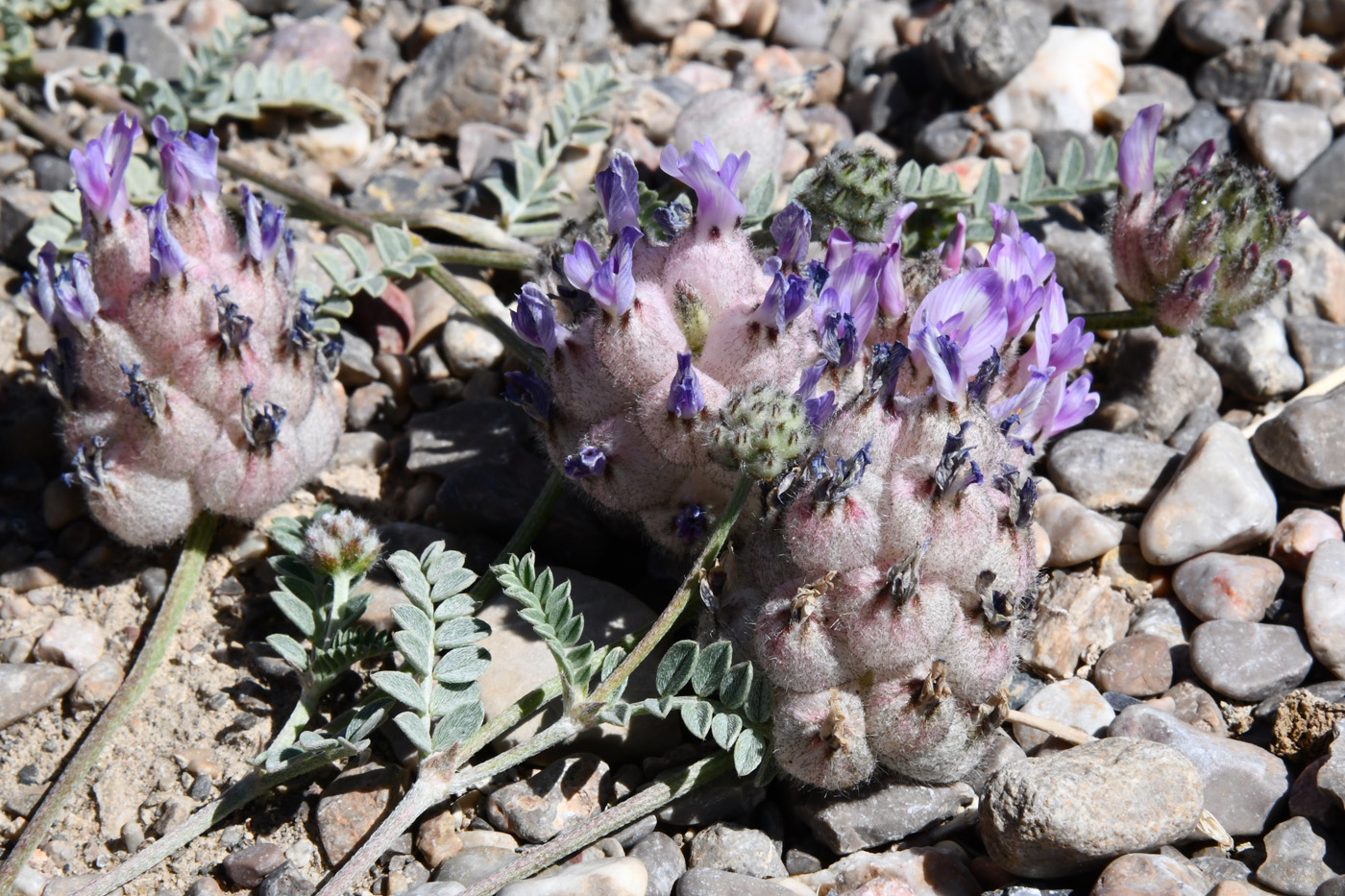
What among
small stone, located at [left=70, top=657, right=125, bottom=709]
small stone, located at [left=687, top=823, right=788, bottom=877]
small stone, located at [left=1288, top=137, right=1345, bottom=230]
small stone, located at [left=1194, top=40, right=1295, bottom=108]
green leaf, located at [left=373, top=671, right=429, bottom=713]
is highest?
small stone, located at [left=1194, top=40, right=1295, bottom=108]

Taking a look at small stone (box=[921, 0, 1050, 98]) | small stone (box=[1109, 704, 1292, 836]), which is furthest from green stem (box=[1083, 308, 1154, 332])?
small stone (box=[921, 0, 1050, 98])

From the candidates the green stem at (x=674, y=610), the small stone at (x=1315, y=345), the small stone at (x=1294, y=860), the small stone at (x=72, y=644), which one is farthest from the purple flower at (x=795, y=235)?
the small stone at (x=72, y=644)

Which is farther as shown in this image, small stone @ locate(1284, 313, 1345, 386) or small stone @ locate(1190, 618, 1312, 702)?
small stone @ locate(1284, 313, 1345, 386)

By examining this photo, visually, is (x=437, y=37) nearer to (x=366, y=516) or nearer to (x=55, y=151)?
(x=55, y=151)

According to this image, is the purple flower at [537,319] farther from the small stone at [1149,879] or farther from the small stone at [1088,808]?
the small stone at [1149,879]

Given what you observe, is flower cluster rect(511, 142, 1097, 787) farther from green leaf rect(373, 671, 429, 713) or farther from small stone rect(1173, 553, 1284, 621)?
small stone rect(1173, 553, 1284, 621)

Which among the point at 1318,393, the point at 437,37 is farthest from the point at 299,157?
the point at 1318,393

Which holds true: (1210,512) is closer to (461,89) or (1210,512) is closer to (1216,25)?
(1216,25)
